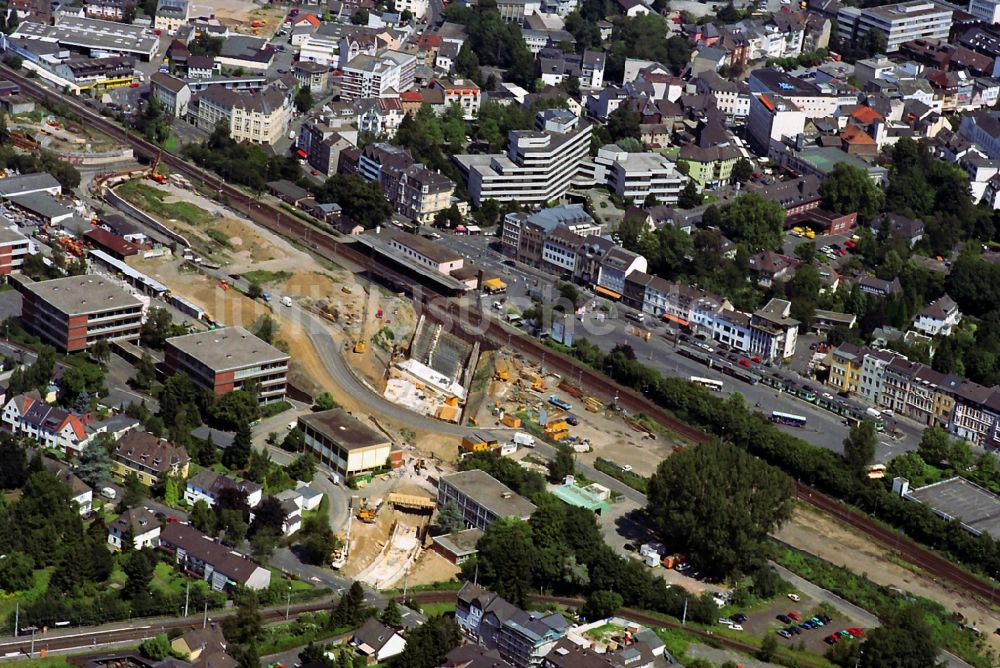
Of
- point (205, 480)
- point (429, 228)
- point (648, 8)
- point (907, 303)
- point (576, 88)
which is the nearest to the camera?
point (205, 480)

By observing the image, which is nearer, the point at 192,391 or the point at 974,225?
the point at 192,391

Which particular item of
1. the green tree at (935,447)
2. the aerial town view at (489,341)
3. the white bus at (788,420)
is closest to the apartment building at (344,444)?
the aerial town view at (489,341)

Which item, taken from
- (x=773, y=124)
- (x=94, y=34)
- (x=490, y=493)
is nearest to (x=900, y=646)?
(x=490, y=493)

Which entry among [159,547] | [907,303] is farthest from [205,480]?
[907,303]

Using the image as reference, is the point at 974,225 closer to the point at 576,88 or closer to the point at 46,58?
the point at 576,88

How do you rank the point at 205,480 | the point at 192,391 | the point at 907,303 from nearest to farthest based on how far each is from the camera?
the point at 205,480
the point at 192,391
the point at 907,303

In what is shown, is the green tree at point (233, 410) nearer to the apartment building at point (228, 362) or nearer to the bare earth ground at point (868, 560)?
the apartment building at point (228, 362)

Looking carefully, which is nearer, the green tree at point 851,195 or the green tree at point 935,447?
the green tree at point 935,447
